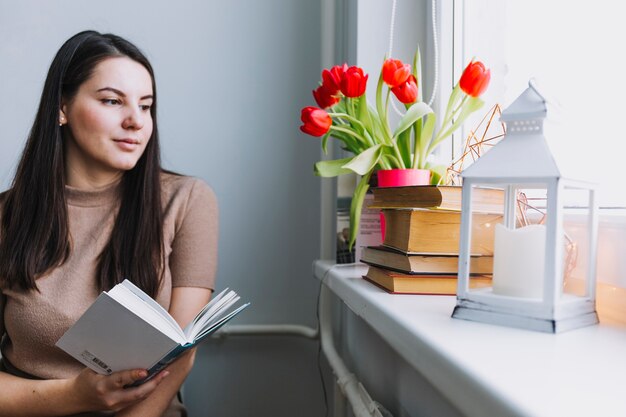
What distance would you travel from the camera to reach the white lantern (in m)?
0.56

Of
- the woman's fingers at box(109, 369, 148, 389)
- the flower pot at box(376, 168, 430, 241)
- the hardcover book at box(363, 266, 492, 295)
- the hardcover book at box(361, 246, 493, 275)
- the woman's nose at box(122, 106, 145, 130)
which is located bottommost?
the woman's fingers at box(109, 369, 148, 389)

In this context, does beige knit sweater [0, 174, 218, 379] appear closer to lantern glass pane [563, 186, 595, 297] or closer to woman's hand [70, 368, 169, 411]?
woman's hand [70, 368, 169, 411]

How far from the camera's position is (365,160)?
1021 mm

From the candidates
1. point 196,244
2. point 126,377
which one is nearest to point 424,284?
point 126,377

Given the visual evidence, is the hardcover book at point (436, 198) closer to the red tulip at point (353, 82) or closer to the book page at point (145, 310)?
the red tulip at point (353, 82)

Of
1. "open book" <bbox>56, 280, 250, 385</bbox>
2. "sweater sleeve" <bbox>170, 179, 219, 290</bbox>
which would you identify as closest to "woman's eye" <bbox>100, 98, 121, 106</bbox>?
"sweater sleeve" <bbox>170, 179, 219, 290</bbox>

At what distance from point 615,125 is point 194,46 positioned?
1207 mm

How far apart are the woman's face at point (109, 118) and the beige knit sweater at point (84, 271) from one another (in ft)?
0.28

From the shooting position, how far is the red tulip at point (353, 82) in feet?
3.26

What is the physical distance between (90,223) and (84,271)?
124 mm

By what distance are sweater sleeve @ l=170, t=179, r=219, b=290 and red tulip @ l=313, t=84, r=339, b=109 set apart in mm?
483

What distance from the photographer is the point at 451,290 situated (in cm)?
83

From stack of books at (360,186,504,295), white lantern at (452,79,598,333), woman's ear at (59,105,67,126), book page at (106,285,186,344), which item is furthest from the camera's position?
woman's ear at (59,105,67,126)

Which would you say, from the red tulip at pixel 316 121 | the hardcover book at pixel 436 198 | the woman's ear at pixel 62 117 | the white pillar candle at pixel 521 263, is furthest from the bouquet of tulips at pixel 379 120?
the woman's ear at pixel 62 117
